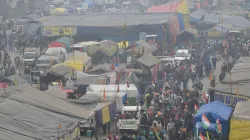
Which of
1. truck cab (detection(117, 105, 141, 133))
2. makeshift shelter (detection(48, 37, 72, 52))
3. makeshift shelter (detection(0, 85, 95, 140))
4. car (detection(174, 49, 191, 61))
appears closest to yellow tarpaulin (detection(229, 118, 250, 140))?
truck cab (detection(117, 105, 141, 133))

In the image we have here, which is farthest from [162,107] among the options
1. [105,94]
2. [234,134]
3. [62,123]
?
[62,123]

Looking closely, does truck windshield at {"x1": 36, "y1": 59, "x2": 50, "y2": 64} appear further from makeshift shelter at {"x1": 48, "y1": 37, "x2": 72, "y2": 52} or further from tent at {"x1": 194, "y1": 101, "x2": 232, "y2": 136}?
tent at {"x1": 194, "y1": 101, "x2": 232, "y2": 136}

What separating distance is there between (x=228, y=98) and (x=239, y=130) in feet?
10.1

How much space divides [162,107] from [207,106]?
2643mm

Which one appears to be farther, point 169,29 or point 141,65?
point 169,29

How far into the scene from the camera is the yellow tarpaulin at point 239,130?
13.4 meters

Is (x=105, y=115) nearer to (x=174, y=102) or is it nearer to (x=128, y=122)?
(x=128, y=122)

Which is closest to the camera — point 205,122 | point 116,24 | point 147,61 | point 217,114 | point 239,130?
point 239,130

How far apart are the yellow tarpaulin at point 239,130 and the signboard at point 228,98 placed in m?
2.52

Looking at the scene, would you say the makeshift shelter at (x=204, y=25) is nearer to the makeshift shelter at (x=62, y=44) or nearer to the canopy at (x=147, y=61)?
the makeshift shelter at (x=62, y=44)

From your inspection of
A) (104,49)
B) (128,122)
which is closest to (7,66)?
(104,49)

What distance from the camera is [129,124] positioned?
16625 millimetres

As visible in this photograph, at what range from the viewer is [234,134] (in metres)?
13.7

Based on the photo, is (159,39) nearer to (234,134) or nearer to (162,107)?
(162,107)
